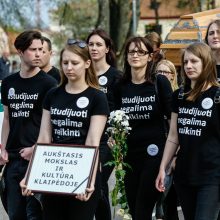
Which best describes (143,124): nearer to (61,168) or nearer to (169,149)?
(169,149)

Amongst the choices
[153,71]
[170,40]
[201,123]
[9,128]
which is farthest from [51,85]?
[170,40]

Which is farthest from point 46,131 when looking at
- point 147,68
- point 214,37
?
point 214,37

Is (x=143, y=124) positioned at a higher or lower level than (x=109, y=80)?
lower

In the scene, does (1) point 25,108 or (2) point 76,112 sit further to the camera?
(1) point 25,108

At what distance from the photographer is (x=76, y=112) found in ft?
16.7

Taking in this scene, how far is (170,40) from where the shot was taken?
1091 centimetres

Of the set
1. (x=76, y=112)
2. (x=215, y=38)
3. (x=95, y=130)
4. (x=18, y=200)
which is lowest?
(x=18, y=200)

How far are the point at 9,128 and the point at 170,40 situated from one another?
5299 millimetres

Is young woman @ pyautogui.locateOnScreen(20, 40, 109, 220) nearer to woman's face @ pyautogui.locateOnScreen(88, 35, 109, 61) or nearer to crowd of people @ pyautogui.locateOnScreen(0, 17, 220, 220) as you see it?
crowd of people @ pyautogui.locateOnScreen(0, 17, 220, 220)

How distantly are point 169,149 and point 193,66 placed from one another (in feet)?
2.31

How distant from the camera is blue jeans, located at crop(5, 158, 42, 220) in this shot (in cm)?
590

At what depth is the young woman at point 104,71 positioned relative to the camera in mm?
6711

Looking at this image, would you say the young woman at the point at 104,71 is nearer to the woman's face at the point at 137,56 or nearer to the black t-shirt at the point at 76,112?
the woman's face at the point at 137,56

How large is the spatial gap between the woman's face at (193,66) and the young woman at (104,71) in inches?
55.8
